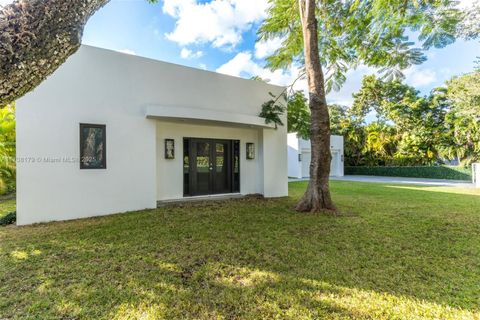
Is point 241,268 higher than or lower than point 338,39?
lower

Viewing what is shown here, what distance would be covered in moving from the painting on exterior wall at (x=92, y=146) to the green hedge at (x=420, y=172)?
26.2m

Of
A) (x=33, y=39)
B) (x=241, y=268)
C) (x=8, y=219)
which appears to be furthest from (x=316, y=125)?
(x=8, y=219)

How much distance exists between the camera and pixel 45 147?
661 cm

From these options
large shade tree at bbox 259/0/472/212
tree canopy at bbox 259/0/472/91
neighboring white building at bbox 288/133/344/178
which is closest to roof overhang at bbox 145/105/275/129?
large shade tree at bbox 259/0/472/212

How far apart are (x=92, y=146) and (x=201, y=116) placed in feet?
11.8

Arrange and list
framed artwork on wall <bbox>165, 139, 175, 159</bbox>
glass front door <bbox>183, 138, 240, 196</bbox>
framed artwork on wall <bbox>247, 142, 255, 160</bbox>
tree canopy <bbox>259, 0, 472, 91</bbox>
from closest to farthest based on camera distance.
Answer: tree canopy <bbox>259, 0, 472, 91</bbox>
framed artwork on wall <bbox>165, 139, 175, 159</bbox>
glass front door <bbox>183, 138, 240, 196</bbox>
framed artwork on wall <bbox>247, 142, 255, 160</bbox>

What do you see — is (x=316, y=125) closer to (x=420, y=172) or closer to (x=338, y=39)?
(x=338, y=39)

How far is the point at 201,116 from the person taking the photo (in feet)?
28.3

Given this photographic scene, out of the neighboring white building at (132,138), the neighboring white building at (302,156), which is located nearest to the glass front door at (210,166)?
the neighboring white building at (132,138)

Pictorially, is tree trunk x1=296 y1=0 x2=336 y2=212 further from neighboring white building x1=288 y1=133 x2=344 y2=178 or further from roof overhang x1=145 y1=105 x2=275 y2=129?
neighboring white building x1=288 y1=133 x2=344 y2=178

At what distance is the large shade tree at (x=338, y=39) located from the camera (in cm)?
802

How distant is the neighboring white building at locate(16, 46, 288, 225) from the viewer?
660cm

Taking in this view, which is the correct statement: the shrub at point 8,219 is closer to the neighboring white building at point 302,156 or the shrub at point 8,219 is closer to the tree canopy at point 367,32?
the tree canopy at point 367,32

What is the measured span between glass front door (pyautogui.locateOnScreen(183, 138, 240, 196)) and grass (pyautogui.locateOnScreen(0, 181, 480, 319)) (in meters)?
3.14
